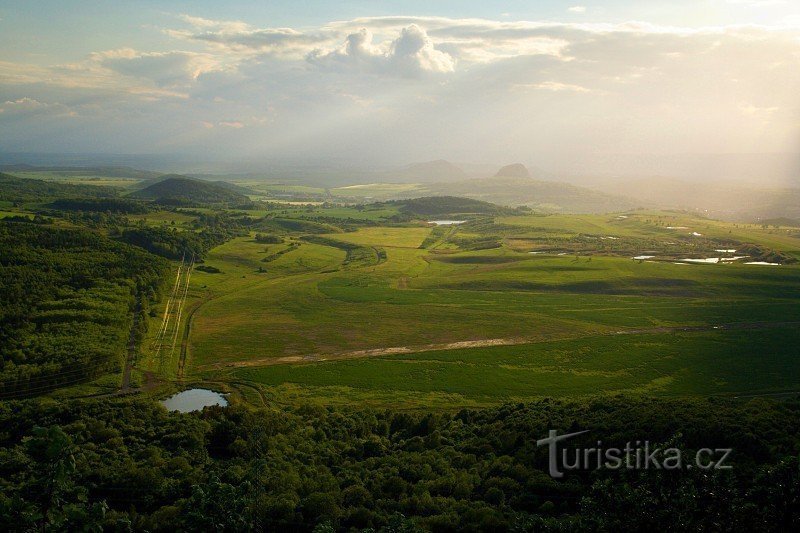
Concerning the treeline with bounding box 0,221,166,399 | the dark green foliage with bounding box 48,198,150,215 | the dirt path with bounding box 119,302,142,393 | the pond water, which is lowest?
the pond water

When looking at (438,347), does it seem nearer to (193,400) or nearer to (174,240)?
(193,400)

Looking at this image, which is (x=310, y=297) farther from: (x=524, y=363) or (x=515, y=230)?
(x=515, y=230)

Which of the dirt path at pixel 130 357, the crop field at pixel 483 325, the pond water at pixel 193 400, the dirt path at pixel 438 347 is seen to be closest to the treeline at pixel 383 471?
the pond water at pixel 193 400

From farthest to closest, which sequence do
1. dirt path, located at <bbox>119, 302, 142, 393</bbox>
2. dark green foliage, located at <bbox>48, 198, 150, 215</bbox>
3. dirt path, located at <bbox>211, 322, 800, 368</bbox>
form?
1. dark green foliage, located at <bbox>48, 198, 150, 215</bbox>
2. dirt path, located at <bbox>211, 322, 800, 368</bbox>
3. dirt path, located at <bbox>119, 302, 142, 393</bbox>

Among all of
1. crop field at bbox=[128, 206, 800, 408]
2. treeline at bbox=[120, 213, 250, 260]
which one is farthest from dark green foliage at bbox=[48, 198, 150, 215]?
crop field at bbox=[128, 206, 800, 408]

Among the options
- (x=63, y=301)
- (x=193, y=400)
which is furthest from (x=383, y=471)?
(x=63, y=301)

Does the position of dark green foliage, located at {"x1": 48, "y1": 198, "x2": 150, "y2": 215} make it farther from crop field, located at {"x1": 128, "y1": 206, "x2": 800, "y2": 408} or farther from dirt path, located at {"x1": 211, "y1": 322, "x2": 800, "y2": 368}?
dirt path, located at {"x1": 211, "y1": 322, "x2": 800, "y2": 368}

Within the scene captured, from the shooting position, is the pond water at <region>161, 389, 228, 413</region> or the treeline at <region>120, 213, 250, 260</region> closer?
the pond water at <region>161, 389, 228, 413</region>
